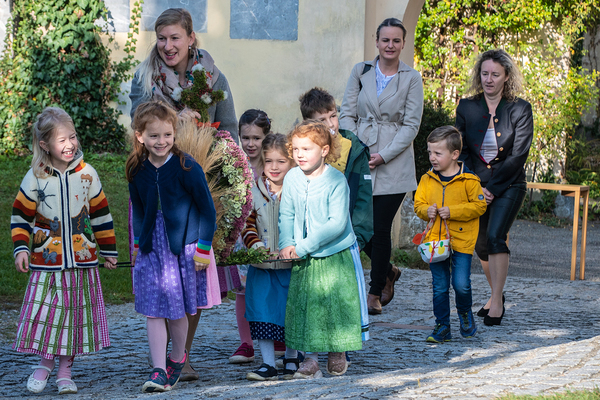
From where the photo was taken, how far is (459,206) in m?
4.95

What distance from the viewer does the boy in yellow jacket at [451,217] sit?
4977mm

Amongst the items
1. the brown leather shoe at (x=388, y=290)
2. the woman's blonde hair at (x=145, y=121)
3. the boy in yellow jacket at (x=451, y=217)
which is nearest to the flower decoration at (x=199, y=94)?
the woman's blonde hair at (x=145, y=121)

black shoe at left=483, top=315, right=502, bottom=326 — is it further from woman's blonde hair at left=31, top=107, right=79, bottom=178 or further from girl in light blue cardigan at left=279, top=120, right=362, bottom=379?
woman's blonde hair at left=31, top=107, right=79, bottom=178

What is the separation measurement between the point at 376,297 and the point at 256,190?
2219 mm

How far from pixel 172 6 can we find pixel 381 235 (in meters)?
5.48

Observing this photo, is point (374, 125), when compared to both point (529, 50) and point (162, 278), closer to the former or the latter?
point (162, 278)

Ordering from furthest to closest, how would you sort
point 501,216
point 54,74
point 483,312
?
point 54,74
point 483,312
point 501,216

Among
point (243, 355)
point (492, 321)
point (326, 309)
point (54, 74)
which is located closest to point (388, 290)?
point (492, 321)

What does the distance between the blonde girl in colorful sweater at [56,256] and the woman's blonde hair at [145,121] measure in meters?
0.38

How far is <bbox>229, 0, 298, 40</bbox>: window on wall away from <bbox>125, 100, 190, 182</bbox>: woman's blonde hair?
6.22 metres

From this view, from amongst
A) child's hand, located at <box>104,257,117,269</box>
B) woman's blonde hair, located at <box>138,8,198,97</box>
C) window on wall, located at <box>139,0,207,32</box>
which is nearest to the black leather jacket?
woman's blonde hair, located at <box>138,8,198,97</box>

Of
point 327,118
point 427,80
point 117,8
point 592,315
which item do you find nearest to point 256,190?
point 327,118

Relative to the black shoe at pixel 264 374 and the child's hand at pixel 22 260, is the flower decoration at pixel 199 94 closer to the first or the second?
the child's hand at pixel 22 260

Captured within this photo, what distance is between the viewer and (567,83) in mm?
14438
